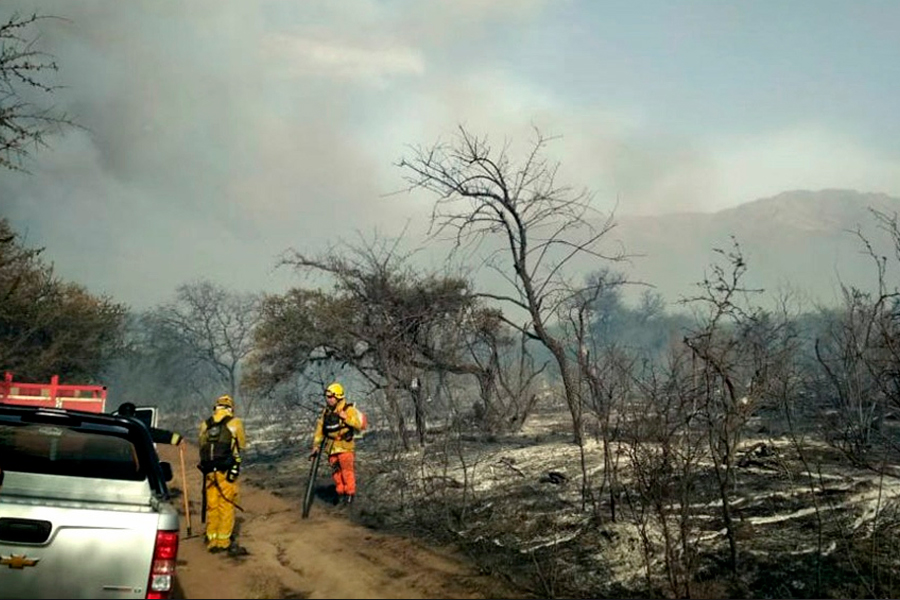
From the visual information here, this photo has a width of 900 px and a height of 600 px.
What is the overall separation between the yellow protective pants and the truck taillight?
12.9 feet

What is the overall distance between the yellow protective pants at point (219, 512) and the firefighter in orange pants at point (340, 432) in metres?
3.05

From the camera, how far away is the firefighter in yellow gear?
28.3 feet

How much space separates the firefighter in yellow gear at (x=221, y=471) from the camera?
8.64 metres

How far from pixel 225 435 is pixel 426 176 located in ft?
21.1

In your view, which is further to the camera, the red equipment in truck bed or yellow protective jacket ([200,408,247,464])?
the red equipment in truck bed

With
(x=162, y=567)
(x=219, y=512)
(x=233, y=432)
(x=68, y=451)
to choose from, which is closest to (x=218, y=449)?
(x=233, y=432)

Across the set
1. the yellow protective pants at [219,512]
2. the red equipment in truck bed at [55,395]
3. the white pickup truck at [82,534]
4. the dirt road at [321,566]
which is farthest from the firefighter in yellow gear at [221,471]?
the red equipment in truck bed at [55,395]

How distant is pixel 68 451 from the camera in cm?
562

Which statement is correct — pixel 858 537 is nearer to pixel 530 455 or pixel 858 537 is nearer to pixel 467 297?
pixel 530 455

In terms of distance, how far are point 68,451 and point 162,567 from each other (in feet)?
4.45

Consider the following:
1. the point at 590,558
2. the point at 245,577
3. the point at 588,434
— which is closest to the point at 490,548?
the point at 590,558

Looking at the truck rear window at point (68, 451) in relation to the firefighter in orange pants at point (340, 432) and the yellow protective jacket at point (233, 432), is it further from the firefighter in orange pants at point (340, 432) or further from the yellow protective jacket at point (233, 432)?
the firefighter in orange pants at point (340, 432)

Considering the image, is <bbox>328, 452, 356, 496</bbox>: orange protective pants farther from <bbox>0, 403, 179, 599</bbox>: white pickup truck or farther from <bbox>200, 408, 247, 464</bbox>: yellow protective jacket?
<bbox>0, 403, 179, 599</bbox>: white pickup truck

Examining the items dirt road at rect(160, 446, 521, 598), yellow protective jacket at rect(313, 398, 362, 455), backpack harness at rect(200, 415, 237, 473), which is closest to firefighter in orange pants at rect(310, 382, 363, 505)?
yellow protective jacket at rect(313, 398, 362, 455)
